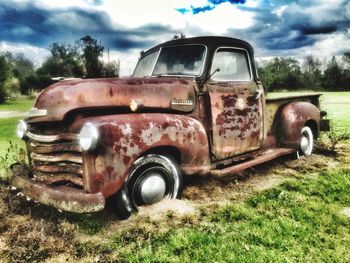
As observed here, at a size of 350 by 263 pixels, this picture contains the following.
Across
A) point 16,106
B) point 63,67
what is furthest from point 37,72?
point 16,106

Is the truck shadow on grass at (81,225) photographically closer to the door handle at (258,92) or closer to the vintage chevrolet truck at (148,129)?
the vintage chevrolet truck at (148,129)

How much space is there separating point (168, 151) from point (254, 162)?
1549mm

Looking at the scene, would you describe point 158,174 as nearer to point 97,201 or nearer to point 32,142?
point 97,201

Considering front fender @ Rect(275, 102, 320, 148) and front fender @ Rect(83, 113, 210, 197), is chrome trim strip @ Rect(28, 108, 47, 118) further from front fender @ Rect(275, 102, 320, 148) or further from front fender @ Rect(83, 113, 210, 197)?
front fender @ Rect(275, 102, 320, 148)

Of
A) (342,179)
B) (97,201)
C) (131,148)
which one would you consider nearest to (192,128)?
(131,148)

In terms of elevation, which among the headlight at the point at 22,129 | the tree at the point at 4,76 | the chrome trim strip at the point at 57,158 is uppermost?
the tree at the point at 4,76

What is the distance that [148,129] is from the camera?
3436 mm

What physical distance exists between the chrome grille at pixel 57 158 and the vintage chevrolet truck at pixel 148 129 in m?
0.01

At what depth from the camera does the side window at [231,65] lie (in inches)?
179

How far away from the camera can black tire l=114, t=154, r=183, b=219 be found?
3432 millimetres

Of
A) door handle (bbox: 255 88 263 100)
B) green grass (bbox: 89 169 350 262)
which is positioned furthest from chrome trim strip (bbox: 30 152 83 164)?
door handle (bbox: 255 88 263 100)

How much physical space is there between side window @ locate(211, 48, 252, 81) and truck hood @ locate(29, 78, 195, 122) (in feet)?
2.69

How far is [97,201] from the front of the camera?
3021mm

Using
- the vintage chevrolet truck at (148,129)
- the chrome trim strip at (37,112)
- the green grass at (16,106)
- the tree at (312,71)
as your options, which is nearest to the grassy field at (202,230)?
the vintage chevrolet truck at (148,129)
